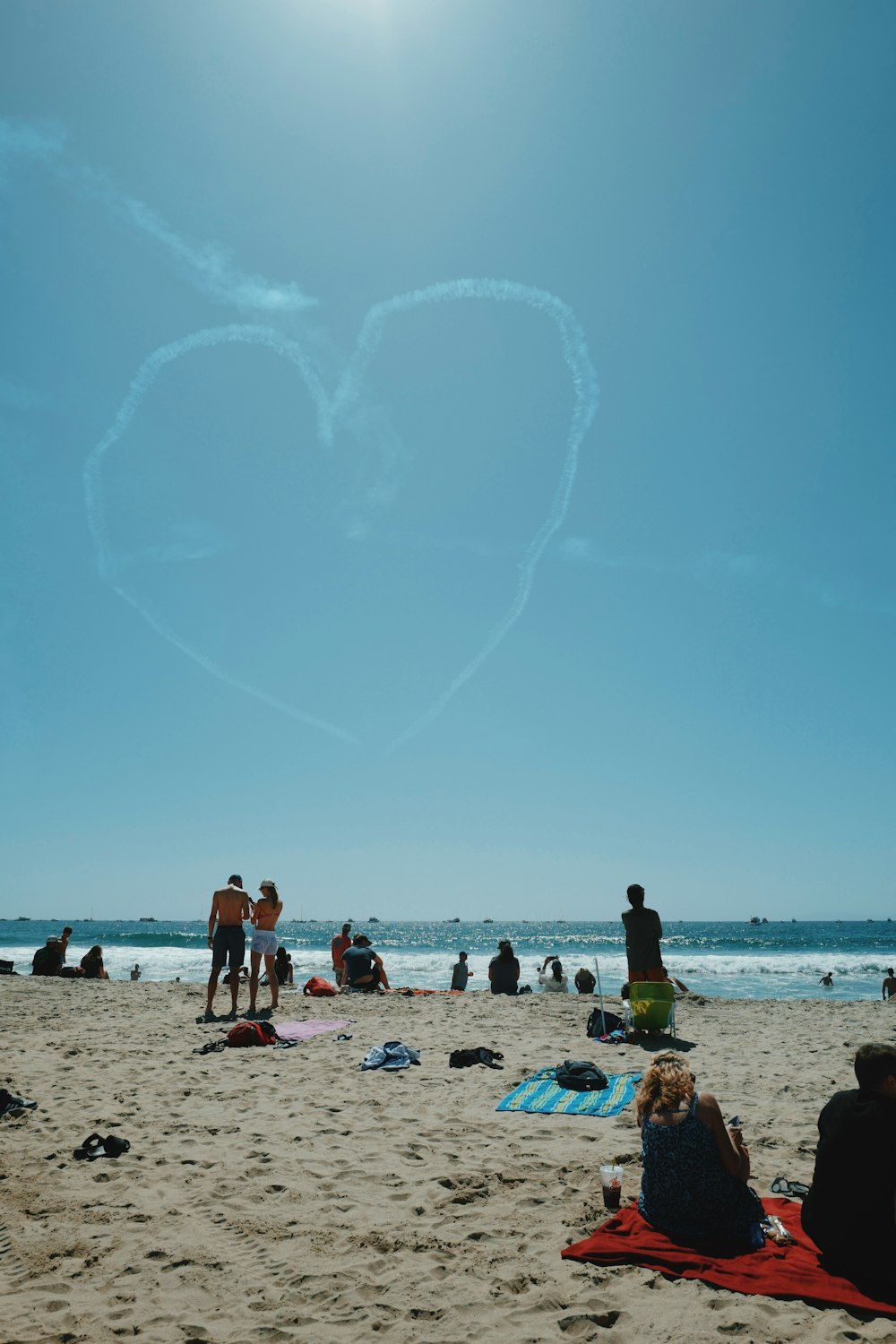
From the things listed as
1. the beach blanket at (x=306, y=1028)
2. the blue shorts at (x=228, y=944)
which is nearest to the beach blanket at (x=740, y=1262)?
the beach blanket at (x=306, y=1028)

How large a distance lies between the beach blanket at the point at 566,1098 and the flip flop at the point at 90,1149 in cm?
332

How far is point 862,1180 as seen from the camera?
3738 mm

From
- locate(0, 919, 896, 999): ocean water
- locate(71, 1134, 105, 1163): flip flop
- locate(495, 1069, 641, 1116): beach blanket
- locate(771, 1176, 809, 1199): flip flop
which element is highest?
locate(771, 1176, 809, 1199): flip flop

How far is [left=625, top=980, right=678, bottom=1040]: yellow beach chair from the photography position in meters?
10.2

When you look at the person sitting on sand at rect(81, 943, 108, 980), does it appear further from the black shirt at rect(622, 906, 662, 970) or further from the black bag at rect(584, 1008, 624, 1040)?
the black shirt at rect(622, 906, 662, 970)

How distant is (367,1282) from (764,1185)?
2726mm

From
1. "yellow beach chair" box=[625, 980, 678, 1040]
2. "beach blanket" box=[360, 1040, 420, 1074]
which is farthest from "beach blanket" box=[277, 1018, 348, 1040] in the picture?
"yellow beach chair" box=[625, 980, 678, 1040]

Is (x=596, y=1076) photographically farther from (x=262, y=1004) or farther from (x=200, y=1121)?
(x=262, y=1004)

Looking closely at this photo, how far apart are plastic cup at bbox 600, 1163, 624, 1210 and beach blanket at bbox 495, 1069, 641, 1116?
6.78 feet

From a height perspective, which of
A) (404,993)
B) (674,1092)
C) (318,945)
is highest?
(674,1092)

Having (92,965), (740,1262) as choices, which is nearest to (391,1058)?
(740,1262)

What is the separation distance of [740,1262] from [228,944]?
8.82 meters

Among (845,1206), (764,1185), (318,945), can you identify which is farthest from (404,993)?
(318,945)

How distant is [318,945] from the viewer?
74125 millimetres
